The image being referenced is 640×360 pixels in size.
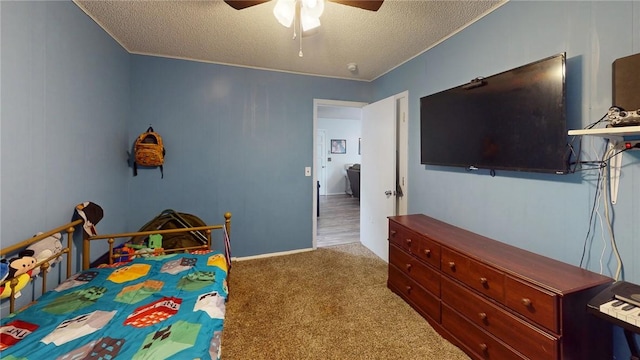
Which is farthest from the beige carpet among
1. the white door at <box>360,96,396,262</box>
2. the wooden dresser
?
the white door at <box>360,96,396,262</box>

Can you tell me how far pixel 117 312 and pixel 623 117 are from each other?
2.60 m

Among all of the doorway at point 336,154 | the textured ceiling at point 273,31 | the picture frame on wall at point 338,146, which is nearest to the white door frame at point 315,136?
the textured ceiling at point 273,31

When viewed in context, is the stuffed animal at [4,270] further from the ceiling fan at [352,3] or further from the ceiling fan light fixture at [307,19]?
the ceiling fan light fixture at [307,19]

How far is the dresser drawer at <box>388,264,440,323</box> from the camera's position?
192 cm

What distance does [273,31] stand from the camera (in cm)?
229

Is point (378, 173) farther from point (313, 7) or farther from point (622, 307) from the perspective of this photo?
point (622, 307)

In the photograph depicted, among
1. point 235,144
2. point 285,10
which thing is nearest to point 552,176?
point 285,10

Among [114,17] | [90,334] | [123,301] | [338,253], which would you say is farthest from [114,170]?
[338,253]

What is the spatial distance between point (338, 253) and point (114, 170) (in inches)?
107

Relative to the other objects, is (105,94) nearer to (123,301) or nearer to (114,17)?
(114,17)

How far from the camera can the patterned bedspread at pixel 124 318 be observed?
3.30 ft

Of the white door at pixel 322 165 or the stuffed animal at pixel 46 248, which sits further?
the white door at pixel 322 165

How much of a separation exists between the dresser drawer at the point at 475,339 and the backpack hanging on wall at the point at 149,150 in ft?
9.90

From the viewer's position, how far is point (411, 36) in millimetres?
2359
